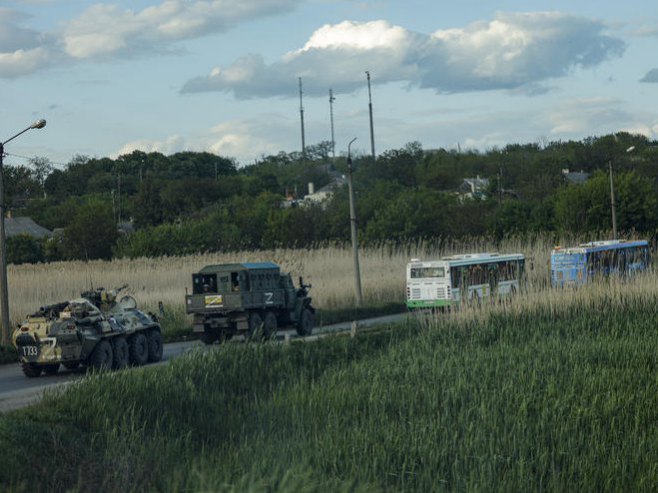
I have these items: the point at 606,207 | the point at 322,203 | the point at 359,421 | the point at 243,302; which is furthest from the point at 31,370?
the point at 322,203

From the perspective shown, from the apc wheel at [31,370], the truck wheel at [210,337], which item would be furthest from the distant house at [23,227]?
the apc wheel at [31,370]

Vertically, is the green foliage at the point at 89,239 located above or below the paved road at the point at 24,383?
above

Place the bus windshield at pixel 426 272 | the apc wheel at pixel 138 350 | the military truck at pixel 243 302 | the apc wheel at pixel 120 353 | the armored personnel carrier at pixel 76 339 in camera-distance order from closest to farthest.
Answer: the armored personnel carrier at pixel 76 339 → the apc wheel at pixel 120 353 → the apc wheel at pixel 138 350 → the military truck at pixel 243 302 → the bus windshield at pixel 426 272

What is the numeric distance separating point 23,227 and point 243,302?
71.4 m

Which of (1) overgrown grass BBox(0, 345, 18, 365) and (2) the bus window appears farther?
(2) the bus window

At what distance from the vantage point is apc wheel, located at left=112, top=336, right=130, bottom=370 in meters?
25.1

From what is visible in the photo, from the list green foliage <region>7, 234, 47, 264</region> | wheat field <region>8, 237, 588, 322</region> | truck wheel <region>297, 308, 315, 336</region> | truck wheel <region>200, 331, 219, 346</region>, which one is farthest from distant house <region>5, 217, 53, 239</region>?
truck wheel <region>200, 331, 219, 346</region>

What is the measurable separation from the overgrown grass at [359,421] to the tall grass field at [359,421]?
0.04 meters

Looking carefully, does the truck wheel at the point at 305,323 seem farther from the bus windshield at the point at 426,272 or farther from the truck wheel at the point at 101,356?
the truck wheel at the point at 101,356

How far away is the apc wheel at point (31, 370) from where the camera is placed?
81.0 feet

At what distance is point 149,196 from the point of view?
9931 centimetres

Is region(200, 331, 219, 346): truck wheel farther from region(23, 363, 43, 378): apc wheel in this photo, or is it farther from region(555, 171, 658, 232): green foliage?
region(555, 171, 658, 232): green foliage

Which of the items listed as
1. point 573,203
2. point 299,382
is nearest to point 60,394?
point 299,382

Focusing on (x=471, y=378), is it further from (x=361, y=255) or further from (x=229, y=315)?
(x=361, y=255)
